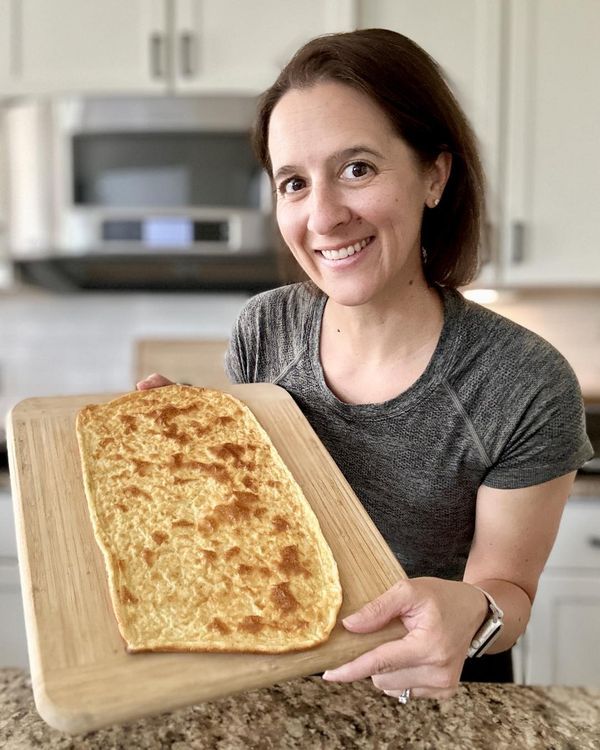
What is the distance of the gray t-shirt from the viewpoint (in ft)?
3.57

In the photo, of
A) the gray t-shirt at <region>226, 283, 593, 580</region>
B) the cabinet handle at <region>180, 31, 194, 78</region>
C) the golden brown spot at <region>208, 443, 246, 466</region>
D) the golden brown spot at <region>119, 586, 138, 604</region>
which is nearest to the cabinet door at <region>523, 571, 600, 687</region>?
the gray t-shirt at <region>226, 283, 593, 580</region>

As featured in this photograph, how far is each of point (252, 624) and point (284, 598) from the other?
57mm

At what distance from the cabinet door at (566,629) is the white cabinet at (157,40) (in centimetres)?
184

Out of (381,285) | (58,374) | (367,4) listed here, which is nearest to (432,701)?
(381,285)

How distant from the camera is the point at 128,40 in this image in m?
2.34

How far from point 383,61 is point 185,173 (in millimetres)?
1375

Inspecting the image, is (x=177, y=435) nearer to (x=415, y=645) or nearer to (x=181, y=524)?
(x=181, y=524)

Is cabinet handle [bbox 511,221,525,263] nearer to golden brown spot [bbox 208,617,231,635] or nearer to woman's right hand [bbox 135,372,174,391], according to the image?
woman's right hand [bbox 135,372,174,391]

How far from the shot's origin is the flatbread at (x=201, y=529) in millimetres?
798

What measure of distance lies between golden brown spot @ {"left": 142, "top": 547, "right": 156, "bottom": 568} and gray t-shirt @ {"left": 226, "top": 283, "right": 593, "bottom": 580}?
0.41 m

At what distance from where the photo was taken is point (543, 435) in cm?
108

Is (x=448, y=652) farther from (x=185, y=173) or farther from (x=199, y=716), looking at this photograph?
(x=185, y=173)

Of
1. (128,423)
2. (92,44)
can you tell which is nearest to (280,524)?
(128,423)

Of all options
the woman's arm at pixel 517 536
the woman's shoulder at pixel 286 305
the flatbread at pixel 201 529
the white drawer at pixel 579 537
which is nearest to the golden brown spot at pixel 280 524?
the flatbread at pixel 201 529
